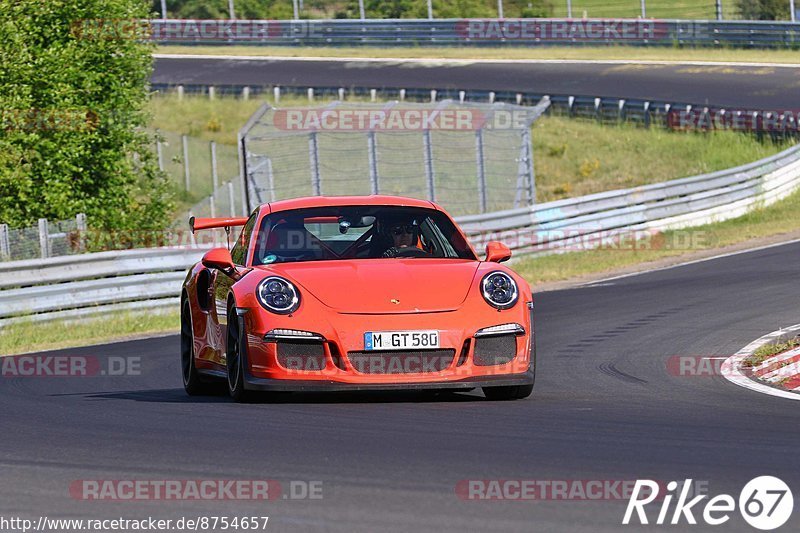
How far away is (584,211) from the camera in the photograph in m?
23.4

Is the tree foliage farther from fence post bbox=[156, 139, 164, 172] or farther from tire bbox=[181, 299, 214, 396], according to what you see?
tire bbox=[181, 299, 214, 396]

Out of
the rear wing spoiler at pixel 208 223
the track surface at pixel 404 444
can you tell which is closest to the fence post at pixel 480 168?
the track surface at pixel 404 444

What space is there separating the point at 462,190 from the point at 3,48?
877 cm

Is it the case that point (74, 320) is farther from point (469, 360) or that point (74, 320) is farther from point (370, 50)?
point (370, 50)

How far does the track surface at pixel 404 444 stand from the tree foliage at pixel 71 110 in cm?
1270

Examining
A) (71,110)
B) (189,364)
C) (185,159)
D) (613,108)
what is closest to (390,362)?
(189,364)

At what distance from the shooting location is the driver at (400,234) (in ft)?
31.2

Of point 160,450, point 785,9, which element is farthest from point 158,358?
point 785,9

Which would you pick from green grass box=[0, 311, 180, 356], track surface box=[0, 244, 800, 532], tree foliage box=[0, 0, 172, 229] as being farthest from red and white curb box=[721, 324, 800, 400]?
tree foliage box=[0, 0, 172, 229]

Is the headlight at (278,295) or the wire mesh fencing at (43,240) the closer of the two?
the headlight at (278,295)

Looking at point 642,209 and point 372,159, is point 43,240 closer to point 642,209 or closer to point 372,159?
point 372,159

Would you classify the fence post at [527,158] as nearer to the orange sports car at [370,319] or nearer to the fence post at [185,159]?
the fence post at [185,159]

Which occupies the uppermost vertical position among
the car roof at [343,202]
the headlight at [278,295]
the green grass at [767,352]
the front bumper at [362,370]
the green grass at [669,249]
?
the car roof at [343,202]

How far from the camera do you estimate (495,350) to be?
8.57m
